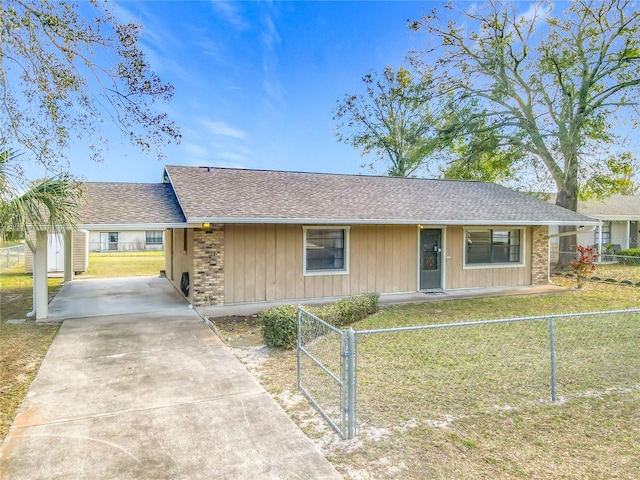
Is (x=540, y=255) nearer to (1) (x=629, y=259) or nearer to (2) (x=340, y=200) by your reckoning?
(2) (x=340, y=200)

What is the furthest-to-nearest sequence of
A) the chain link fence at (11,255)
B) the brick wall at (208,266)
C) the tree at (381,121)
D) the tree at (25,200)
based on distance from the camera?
the tree at (381,121) < the chain link fence at (11,255) < the brick wall at (208,266) < the tree at (25,200)

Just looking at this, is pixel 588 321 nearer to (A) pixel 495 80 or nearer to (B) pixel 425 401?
(B) pixel 425 401

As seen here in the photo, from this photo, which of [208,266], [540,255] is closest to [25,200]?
[208,266]

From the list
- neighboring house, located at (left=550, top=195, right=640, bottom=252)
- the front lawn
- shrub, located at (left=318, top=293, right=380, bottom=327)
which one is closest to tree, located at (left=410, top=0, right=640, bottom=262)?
neighboring house, located at (left=550, top=195, right=640, bottom=252)

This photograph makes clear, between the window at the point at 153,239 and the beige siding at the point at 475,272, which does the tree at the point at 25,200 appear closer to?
the beige siding at the point at 475,272

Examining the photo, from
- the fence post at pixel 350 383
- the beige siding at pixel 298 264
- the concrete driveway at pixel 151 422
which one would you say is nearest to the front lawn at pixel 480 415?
the fence post at pixel 350 383

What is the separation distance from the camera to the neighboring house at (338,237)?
10305 millimetres

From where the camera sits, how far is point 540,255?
14008mm

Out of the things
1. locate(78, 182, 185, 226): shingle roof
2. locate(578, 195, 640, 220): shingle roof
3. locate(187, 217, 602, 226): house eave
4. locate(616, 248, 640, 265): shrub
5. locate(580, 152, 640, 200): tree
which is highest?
locate(580, 152, 640, 200): tree

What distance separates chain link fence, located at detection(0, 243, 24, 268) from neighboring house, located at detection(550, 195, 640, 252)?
27.4 meters

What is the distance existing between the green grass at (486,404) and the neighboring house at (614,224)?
18.2 m

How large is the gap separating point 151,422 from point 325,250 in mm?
7638

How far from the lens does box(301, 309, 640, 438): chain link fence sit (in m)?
4.52

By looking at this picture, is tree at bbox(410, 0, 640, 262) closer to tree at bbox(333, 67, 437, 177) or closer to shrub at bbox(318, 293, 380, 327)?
tree at bbox(333, 67, 437, 177)
